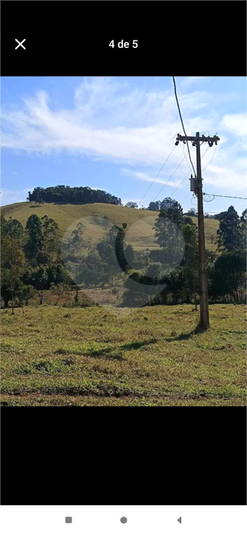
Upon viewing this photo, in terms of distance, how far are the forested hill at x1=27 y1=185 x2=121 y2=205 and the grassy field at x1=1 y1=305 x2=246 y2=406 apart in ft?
117

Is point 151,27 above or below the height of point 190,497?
above

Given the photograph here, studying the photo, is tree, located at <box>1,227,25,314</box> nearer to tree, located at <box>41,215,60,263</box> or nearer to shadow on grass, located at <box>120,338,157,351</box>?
shadow on grass, located at <box>120,338,157,351</box>

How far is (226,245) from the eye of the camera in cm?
2975

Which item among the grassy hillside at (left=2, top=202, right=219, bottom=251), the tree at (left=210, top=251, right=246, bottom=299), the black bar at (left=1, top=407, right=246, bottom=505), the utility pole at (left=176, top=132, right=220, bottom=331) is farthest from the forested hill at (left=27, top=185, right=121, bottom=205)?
the black bar at (left=1, top=407, right=246, bottom=505)

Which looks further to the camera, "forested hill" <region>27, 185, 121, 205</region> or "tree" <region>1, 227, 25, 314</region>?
"forested hill" <region>27, 185, 121, 205</region>

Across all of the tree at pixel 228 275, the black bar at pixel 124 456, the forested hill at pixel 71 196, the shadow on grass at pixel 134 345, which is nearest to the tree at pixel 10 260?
the shadow on grass at pixel 134 345

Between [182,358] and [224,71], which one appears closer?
[224,71]

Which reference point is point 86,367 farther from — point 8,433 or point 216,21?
point 216,21

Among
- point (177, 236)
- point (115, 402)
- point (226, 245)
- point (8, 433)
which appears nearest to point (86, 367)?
point (115, 402)

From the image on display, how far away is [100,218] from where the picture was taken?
150 feet

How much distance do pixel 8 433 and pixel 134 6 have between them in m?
2.17

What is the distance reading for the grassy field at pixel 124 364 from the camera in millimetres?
4566

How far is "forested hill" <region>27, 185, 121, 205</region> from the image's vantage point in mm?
47975

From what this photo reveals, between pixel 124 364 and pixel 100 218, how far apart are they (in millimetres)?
40086
